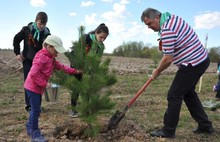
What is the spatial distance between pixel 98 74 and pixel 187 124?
2046 millimetres

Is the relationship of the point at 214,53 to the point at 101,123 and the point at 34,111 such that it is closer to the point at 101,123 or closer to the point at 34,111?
the point at 101,123

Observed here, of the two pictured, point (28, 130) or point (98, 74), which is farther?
point (28, 130)

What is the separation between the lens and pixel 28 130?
424cm

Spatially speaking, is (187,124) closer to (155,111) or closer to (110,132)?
(155,111)

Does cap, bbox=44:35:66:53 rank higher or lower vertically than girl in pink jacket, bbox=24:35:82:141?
higher

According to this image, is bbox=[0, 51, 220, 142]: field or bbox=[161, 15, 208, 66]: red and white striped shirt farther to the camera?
bbox=[0, 51, 220, 142]: field

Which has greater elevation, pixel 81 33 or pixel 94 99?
pixel 81 33

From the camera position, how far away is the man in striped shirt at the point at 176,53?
154 inches

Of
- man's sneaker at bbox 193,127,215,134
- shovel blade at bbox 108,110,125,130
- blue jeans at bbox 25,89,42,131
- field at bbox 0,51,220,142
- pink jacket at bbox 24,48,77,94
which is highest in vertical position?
pink jacket at bbox 24,48,77,94

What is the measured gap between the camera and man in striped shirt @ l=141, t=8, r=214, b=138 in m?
3.92

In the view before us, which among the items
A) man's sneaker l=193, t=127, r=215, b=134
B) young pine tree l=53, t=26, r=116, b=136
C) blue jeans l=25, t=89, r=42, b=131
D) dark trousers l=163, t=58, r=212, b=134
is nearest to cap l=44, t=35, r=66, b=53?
young pine tree l=53, t=26, r=116, b=136

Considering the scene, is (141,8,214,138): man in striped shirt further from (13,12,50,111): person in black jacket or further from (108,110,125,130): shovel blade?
(13,12,50,111): person in black jacket

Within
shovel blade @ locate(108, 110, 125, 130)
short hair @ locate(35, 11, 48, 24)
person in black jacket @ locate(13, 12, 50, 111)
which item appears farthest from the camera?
person in black jacket @ locate(13, 12, 50, 111)

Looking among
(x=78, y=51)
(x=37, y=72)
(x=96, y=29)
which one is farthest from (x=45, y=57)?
(x=96, y=29)
